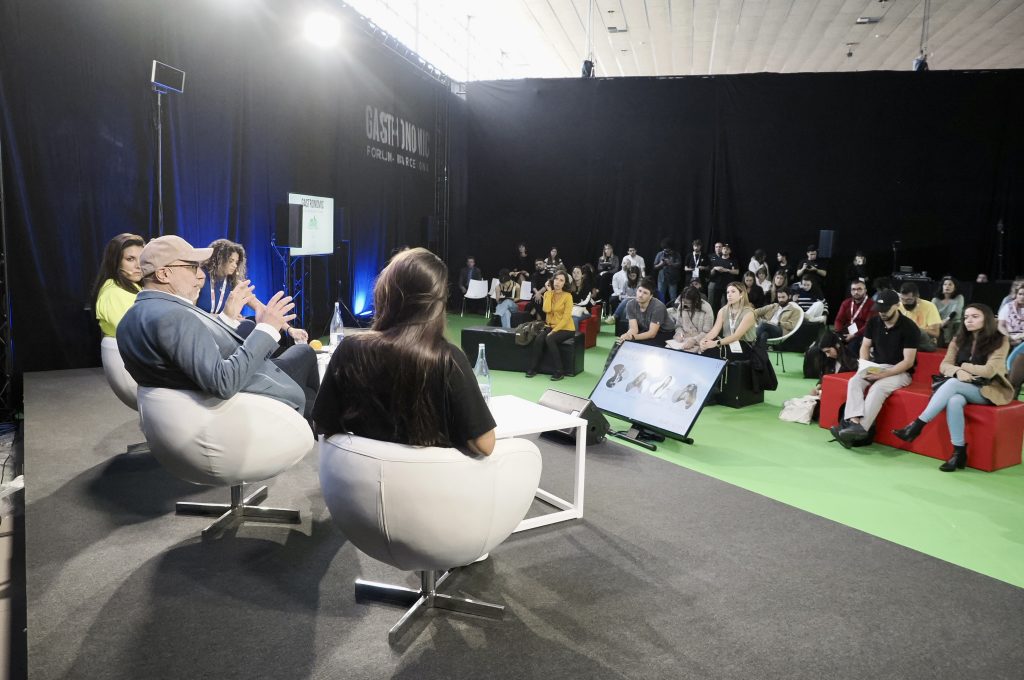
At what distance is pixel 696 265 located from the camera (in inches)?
501

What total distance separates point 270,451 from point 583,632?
1.43 m

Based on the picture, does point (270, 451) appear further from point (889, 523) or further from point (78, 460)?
point (889, 523)

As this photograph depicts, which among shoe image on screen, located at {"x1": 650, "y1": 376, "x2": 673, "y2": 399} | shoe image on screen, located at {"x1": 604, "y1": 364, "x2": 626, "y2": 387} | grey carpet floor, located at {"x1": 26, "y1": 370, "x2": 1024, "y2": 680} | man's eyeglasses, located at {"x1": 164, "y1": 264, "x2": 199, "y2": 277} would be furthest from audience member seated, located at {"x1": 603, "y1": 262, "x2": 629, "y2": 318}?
man's eyeglasses, located at {"x1": 164, "y1": 264, "x2": 199, "y2": 277}

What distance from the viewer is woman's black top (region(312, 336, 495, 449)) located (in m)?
2.06

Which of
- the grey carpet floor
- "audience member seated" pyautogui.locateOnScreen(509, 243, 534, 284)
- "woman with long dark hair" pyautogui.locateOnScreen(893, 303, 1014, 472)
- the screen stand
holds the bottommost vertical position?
the grey carpet floor

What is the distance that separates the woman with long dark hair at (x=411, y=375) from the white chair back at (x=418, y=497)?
0.06m

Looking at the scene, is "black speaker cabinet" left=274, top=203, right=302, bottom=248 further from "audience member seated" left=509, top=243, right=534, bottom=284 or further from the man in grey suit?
"audience member seated" left=509, top=243, right=534, bottom=284

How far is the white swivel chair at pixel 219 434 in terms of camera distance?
8.84ft

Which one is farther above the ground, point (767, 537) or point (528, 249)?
point (528, 249)

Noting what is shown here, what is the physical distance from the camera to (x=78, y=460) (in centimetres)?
404

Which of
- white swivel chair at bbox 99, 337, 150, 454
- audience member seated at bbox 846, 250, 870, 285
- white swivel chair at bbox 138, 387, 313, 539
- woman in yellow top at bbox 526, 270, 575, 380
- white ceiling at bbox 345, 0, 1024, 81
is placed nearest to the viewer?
white swivel chair at bbox 138, 387, 313, 539

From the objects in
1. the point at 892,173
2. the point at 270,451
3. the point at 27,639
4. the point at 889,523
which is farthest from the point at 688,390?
the point at 892,173

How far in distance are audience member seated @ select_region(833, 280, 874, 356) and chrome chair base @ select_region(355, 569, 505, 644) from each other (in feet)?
18.2

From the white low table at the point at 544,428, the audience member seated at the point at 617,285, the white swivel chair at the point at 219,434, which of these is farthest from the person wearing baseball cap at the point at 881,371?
the audience member seated at the point at 617,285
